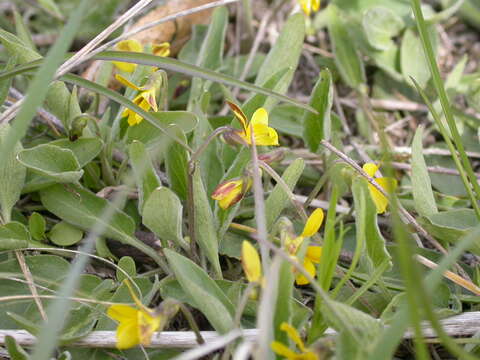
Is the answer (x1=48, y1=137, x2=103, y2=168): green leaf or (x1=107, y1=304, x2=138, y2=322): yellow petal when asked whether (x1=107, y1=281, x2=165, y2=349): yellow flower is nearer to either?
(x1=107, y1=304, x2=138, y2=322): yellow petal

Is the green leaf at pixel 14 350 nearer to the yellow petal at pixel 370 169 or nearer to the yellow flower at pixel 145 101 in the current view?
the yellow flower at pixel 145 101

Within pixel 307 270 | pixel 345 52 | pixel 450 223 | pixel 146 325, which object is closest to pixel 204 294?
pixel 146 325

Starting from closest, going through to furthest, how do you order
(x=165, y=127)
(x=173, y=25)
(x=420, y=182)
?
(x=165, y=127) → (x=420, y=182) → (x=173, y=25)

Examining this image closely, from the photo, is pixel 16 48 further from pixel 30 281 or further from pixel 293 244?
pixel 293 244

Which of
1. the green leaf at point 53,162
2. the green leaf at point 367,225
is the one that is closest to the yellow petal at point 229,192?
the green leaf at point 367,225

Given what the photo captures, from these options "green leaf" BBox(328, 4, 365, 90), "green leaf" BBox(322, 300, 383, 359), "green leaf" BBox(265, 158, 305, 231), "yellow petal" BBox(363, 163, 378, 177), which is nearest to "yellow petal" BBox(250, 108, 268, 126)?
"green leaf" BBox(265, 158, 305, 231)
